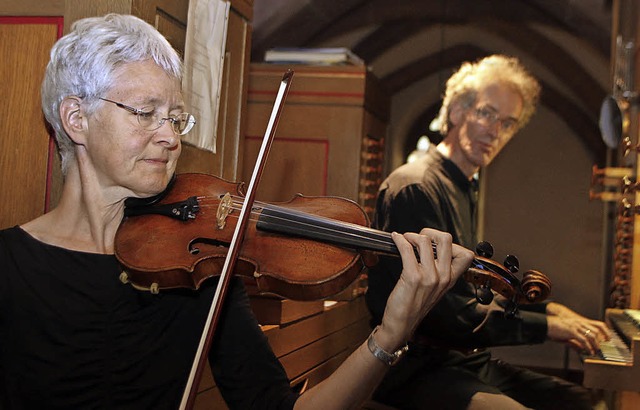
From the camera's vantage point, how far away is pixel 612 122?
3797 mm

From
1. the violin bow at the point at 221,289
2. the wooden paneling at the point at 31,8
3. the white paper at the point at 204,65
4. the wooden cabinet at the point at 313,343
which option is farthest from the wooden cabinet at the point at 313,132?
the violin bow at the point at 221,289

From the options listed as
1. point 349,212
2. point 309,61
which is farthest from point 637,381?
point 309,61

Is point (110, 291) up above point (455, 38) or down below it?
below

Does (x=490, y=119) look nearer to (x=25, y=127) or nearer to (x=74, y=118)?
(x=25, y=127)

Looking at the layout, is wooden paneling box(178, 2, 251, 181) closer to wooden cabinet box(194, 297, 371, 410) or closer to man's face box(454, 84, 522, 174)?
wooden cabinet box(194, 297, 371, 410)

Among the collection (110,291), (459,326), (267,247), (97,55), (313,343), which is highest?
(97,55)

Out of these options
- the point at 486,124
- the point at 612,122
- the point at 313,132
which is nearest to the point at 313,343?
the point at 486,124

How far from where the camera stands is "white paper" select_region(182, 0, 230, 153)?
247 cm

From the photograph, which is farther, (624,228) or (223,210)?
(624,228)

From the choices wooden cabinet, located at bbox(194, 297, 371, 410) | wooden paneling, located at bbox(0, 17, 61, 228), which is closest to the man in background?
wooden cabinet, located at bbox(194, 297, 371, 410)

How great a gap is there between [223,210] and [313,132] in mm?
2880

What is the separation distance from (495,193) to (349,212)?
6791 mm

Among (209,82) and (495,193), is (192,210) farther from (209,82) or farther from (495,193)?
(495,193)

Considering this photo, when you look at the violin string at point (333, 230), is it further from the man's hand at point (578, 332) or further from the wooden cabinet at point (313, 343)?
the man's hand at point (578, 332)
